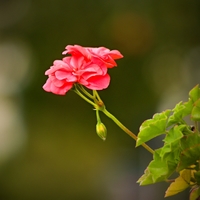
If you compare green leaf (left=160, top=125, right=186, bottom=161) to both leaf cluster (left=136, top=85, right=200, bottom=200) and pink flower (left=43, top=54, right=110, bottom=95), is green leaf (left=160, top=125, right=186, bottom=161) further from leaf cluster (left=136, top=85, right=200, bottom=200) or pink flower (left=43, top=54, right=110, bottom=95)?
pink flower (left=43, top=54, right=110, bottom=95)

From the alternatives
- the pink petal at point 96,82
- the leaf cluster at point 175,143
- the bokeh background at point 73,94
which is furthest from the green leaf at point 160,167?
the bokeh background at point 73,94

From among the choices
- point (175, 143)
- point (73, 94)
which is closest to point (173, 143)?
point (175, 143)

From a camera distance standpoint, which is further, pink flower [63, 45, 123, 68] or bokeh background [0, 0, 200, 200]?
bokeh background [0, 0, 200, 200]

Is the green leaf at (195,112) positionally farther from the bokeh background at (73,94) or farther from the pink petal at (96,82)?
the bokeh background at (73,94)

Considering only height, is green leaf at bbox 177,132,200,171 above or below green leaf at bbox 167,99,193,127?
below

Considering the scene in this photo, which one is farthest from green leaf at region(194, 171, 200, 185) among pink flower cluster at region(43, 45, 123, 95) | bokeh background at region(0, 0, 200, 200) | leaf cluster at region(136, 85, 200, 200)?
bokeh background at region(0, 0, 200, 200)

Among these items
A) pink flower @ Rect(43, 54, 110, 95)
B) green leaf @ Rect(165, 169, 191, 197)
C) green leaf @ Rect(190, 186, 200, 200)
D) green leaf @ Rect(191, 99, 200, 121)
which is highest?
pink flower @ Rect(43, 54, 110, 95)
